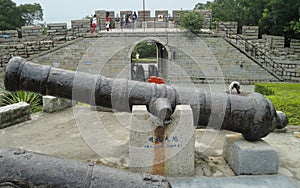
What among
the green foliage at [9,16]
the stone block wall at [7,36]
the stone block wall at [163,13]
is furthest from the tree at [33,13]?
the stone block wall at [163,13]

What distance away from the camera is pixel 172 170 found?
4.54 meters

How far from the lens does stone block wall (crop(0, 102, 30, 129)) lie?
6948mm

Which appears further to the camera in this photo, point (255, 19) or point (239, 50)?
point (255, 19)

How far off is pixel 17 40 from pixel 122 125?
12.6 m

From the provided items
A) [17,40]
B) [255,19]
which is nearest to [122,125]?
[17,40]

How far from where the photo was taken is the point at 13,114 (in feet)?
23.5

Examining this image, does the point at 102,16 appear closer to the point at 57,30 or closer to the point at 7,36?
the point at 57,30

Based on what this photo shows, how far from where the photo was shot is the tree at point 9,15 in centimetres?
2902

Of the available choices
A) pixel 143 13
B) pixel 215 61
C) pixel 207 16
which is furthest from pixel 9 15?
A: pixel 215 61

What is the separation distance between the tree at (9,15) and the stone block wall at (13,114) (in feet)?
78.6

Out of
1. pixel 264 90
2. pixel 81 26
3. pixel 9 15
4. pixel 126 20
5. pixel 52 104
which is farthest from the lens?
pixel 9 15

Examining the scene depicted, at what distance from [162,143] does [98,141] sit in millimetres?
2016

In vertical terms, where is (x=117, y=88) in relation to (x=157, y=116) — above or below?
above

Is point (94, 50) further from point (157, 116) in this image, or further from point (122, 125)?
point (157, 116)
